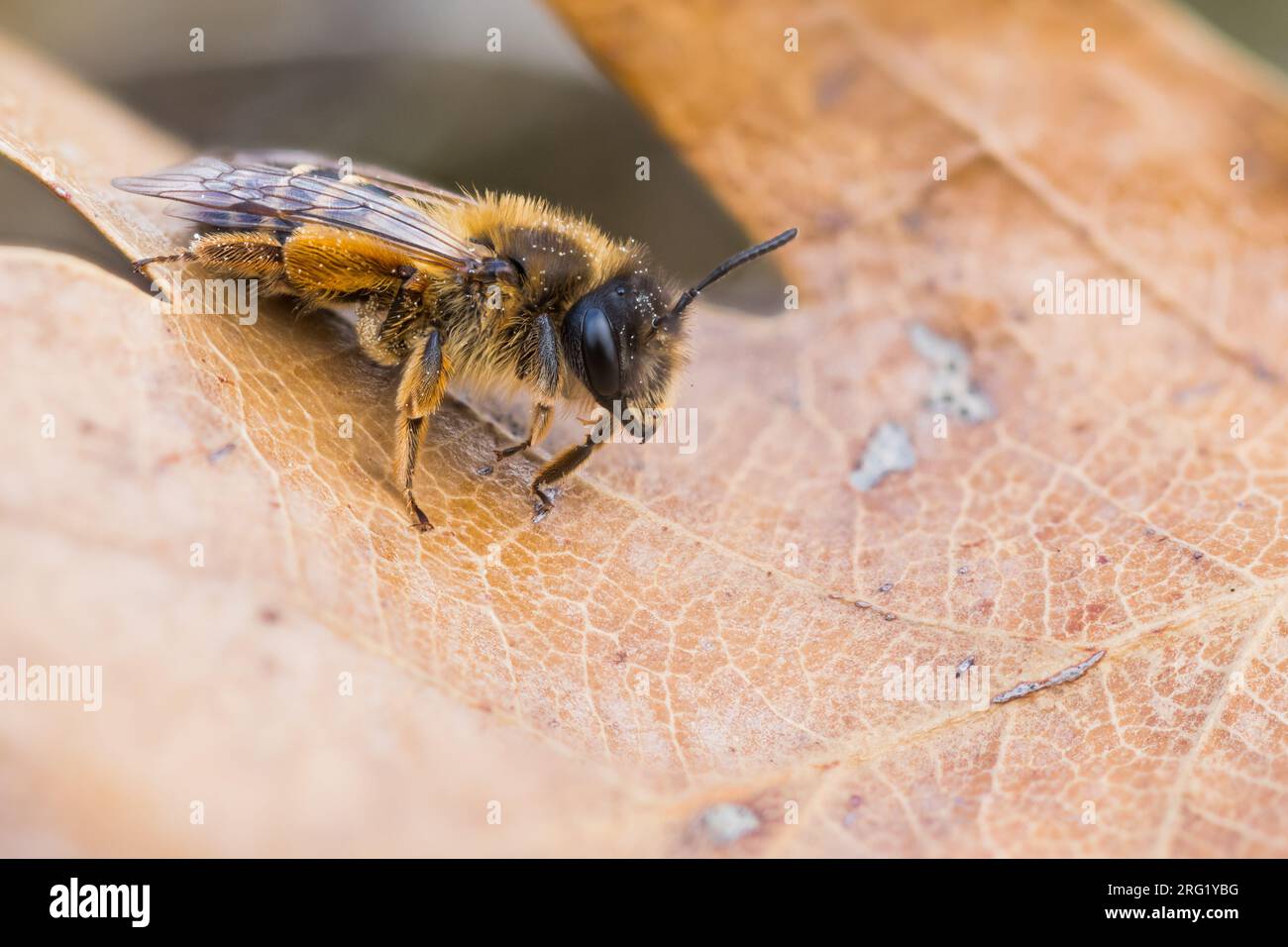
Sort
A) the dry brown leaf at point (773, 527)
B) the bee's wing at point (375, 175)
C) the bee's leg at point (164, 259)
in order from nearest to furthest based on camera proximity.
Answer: the dry brown leaf at point (773, 527)
the bee's leg at point (164, 259)
the bee's wing at point (375, 175)

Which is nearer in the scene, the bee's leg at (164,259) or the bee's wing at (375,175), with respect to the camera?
the bee's leg at (164,259)

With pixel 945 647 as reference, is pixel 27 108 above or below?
above

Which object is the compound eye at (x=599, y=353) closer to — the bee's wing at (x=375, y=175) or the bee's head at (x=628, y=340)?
the bee's head at (x=628, y=340)

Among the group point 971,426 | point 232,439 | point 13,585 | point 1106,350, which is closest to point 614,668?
point 232,439

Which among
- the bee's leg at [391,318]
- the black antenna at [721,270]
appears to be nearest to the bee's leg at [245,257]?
the bee's leg at [391,318]

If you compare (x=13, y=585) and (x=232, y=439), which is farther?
(x=232, y=439)

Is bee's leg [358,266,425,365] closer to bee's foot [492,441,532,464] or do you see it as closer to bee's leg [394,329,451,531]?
bee's leg [394,329,451,531]

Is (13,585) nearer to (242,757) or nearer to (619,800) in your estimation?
(242,757)

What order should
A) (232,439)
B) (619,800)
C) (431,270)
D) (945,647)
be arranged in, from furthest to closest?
(431,270)
(945,647)
(232,439)
(619,800)

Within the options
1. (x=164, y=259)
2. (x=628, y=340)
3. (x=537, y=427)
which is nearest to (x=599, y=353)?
(x=628, y=340)
